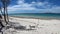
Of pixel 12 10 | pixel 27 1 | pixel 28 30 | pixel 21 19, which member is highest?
pixel 27 1

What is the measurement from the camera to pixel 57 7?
240cm

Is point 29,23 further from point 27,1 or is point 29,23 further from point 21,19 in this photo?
point 27,1

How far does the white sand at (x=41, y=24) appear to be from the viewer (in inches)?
91.2

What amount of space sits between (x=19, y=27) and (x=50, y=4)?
69 cm

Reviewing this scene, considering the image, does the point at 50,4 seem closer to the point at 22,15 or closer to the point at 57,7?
the point at 57,7

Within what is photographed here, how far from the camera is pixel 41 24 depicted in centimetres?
239

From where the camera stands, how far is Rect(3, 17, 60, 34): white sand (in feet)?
7.60

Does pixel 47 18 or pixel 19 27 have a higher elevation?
pixel 47 18

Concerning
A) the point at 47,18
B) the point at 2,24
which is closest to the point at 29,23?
the point at 47,18

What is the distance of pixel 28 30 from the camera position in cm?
237

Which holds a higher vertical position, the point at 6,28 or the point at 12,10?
the point at 12,10

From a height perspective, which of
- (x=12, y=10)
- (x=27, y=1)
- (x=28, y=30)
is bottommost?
(x=28, y=30)

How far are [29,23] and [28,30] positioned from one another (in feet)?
0.43

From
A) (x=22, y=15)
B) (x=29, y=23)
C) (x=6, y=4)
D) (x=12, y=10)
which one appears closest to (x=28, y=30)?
(x=29, y=23)
